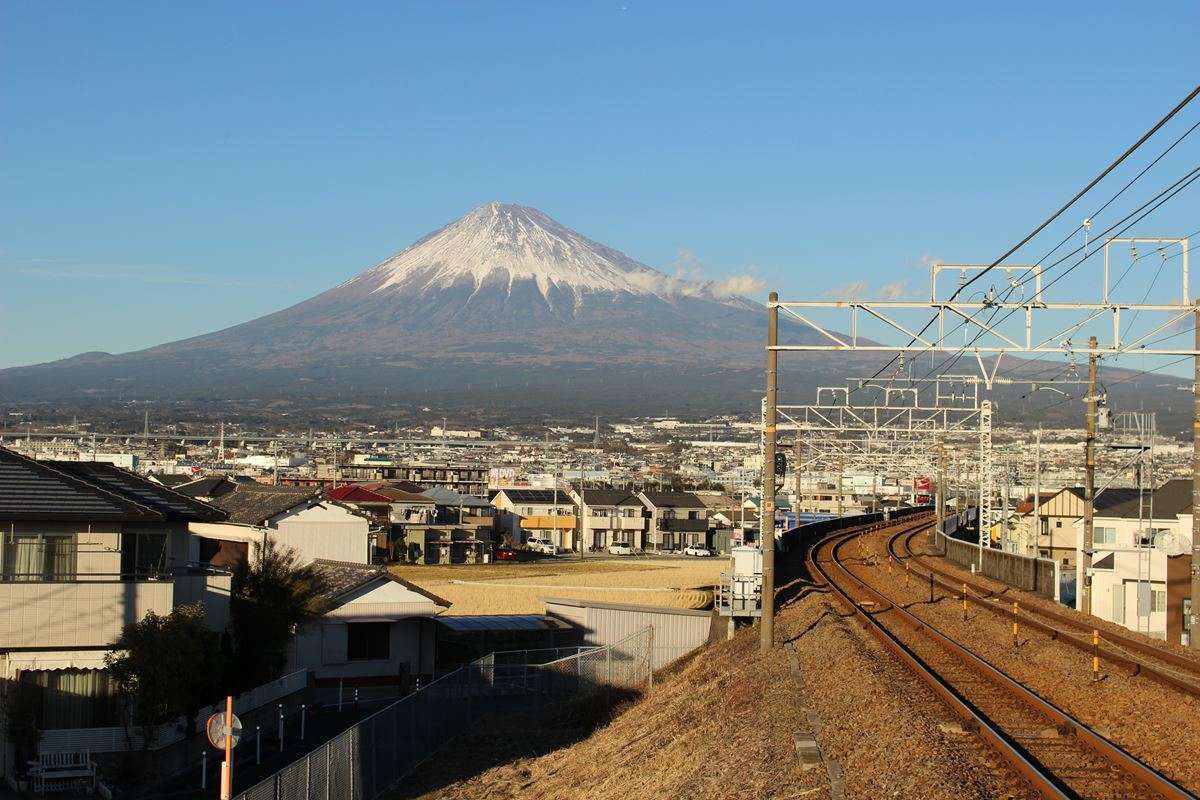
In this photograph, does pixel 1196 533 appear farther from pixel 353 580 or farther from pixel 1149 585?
pixel 353 580

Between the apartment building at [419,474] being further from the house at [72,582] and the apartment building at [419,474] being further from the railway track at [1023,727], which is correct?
the railway track at [1023,727]

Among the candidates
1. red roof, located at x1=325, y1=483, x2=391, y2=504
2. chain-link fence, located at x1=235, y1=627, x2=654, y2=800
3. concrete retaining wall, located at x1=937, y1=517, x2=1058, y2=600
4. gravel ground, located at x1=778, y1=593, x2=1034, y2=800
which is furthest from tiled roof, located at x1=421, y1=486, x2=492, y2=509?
gravel ground, located at x1=778, y1=593, x2=1034, y2=800

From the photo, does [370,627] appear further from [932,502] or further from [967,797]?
[932,502]

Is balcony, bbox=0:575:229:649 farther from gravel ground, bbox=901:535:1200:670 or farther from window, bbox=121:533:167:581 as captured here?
gravel ground, bbox=901:535:1200:670

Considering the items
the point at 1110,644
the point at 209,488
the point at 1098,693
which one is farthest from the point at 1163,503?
the point at 209,488

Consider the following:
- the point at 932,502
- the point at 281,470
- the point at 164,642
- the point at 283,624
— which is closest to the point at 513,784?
the point at 164,642

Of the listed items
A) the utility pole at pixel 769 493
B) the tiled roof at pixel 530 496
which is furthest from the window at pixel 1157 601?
the tiled roof at pixel 530 496

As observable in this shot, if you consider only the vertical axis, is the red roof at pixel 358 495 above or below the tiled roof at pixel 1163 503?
below
